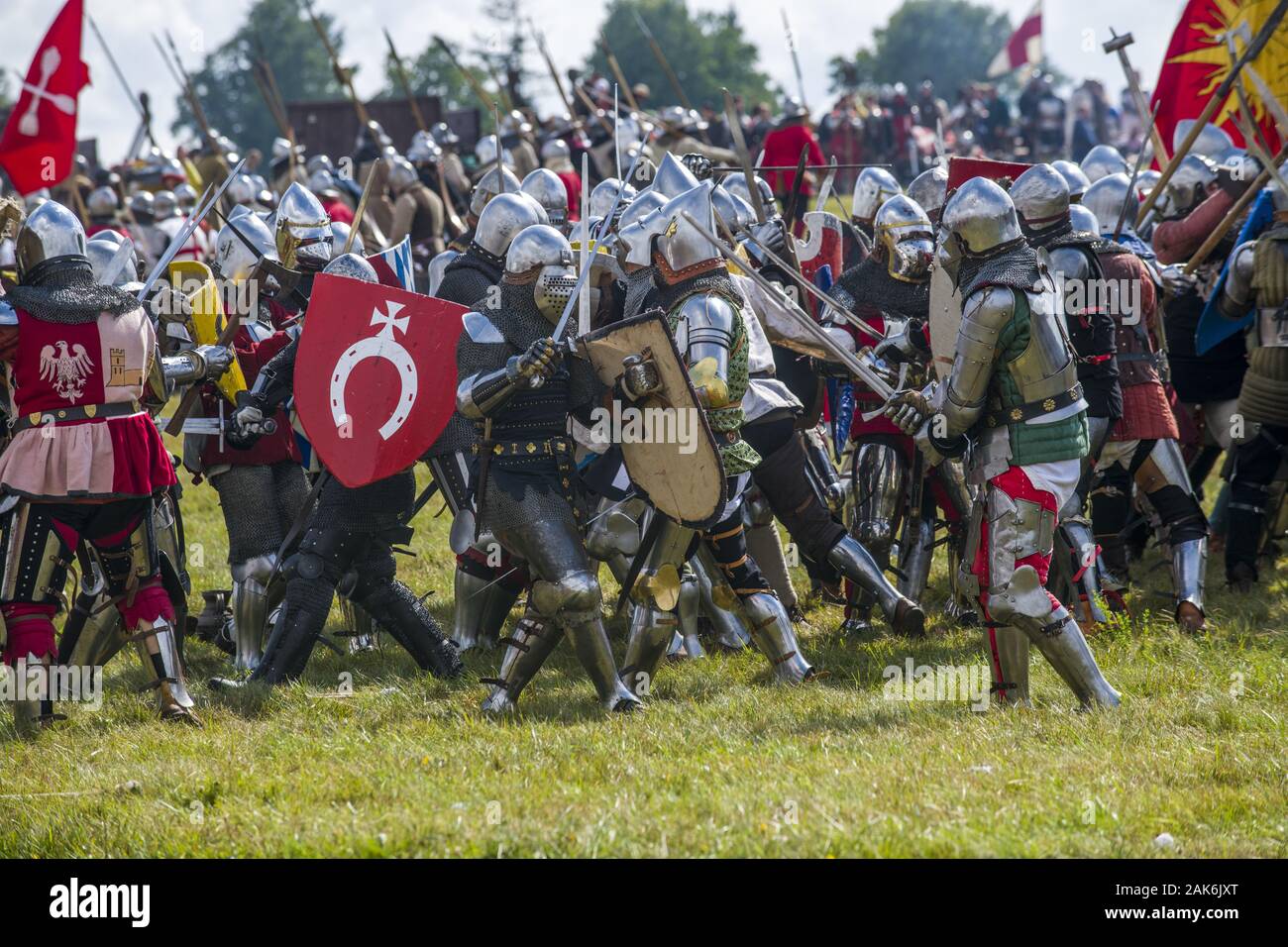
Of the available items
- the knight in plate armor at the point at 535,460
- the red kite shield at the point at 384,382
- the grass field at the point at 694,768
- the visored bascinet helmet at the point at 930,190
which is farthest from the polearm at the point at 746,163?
the grass field at the point at 694,768

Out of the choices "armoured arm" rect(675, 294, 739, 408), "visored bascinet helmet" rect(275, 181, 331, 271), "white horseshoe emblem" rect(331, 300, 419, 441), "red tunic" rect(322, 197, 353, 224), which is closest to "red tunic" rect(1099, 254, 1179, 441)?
"armoured arm" rect(675, 294, 739, 408)

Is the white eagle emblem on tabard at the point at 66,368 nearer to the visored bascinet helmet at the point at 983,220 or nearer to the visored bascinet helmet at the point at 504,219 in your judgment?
the visored bascinet helmet at the point at 504,219

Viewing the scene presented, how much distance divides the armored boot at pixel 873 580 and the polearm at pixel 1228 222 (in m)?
2.56

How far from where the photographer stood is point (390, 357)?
614 centimetres

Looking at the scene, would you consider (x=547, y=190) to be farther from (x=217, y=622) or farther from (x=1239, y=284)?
(x=1239, y=284)

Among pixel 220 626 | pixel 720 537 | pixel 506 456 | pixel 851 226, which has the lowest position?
pixel 220 626

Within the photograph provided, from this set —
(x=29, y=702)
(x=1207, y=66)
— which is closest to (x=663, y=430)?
(x=29, y=702)

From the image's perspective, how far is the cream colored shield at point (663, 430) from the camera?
5566 mm

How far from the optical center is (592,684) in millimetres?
6363

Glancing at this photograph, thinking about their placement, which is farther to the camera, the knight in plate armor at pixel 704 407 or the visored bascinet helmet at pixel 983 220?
the knight in plate armor at pixel 704 407

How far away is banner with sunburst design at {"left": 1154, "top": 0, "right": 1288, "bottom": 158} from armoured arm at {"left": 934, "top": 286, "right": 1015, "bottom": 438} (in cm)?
466

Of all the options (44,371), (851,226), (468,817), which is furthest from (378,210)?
(468,817)

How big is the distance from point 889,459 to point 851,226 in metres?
2.32
